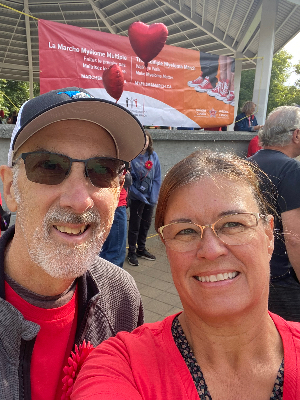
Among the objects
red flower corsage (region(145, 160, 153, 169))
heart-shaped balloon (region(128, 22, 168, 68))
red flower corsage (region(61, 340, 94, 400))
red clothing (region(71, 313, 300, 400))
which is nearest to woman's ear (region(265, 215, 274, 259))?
red clothing (region(71, 313, 300, 400))

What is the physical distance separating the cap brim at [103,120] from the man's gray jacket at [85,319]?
59 cm

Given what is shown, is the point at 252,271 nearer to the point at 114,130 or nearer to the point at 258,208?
the point at 258,208

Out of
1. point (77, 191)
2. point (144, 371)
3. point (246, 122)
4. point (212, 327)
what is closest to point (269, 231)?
point (212, 327)

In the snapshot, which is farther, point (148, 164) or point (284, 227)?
point (148, 164)

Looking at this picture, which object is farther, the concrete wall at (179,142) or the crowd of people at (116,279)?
the concrete wall at (179,142)

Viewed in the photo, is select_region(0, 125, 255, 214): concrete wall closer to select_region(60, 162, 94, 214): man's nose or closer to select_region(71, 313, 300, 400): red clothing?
select_region(60, 162, 94, 214): man's nose

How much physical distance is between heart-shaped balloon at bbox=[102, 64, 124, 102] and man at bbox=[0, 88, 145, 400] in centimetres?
372

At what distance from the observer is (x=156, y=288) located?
4273 millimetres

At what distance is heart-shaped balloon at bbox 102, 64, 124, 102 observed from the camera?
4938mm

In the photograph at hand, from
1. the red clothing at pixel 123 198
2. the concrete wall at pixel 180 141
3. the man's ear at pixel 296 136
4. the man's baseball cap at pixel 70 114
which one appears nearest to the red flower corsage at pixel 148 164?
the red clothing at pixel 123 198

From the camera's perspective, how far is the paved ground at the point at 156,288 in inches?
144

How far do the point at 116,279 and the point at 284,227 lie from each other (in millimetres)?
1304

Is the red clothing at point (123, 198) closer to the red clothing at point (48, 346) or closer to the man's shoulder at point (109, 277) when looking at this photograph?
the man's shoulder at point (109, 277)

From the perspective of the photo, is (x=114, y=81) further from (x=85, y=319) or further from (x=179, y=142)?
(x=85, y=319)
